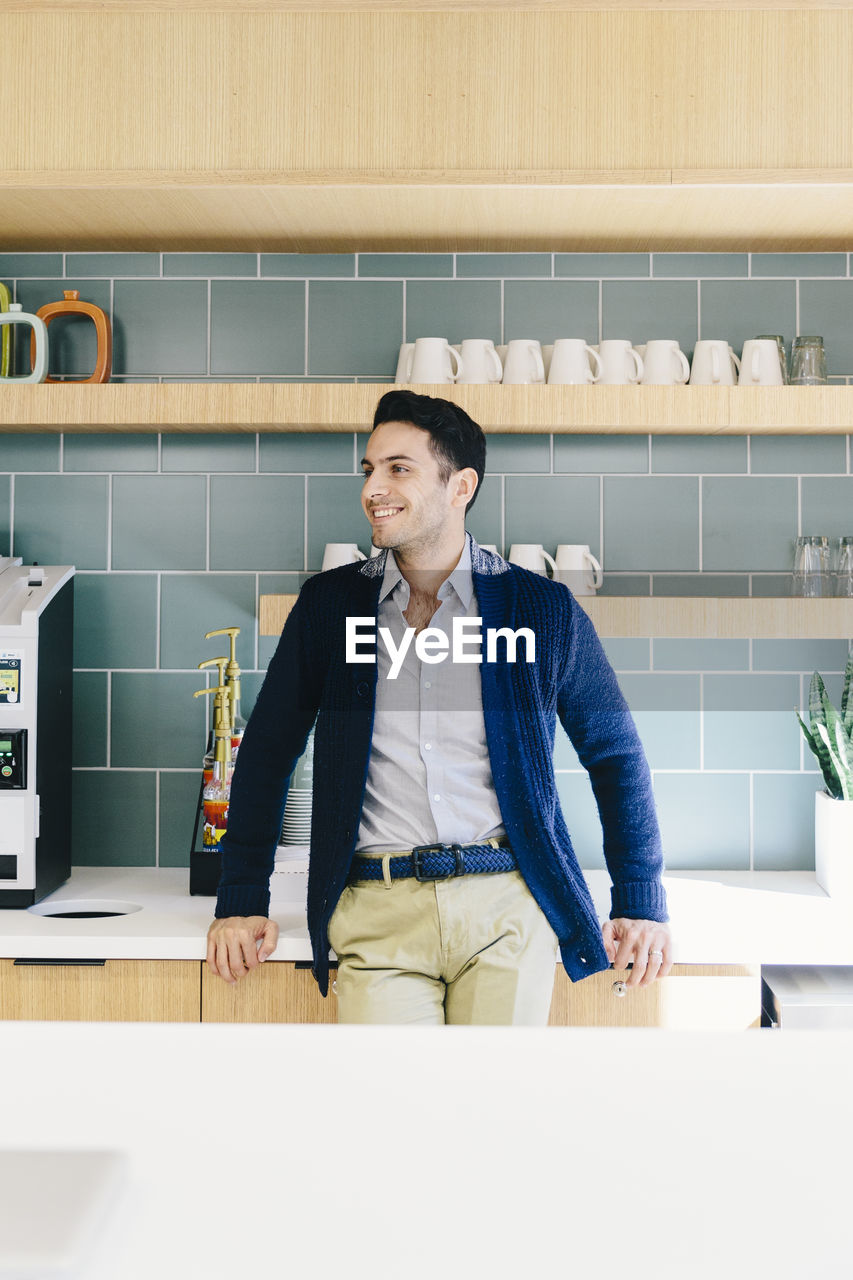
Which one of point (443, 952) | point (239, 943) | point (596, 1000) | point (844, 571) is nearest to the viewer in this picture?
point (443, 952)

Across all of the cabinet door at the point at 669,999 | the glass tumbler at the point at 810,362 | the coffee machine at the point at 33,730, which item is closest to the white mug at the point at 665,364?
the glass tumbler at the point at 810,362

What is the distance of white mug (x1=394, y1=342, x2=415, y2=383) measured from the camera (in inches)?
A: 70.6

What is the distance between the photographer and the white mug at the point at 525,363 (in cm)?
176

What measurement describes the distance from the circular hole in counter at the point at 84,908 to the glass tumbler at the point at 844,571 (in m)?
1.37

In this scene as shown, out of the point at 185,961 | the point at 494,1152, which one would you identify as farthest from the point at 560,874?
the point at 494,1152

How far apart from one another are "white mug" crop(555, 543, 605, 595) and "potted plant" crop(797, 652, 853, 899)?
0.48 m

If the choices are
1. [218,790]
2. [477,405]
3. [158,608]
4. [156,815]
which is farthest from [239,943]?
[477,405]

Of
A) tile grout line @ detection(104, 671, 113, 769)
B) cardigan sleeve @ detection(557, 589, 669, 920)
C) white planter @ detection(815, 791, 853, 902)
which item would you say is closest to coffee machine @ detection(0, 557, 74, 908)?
tile grout line @ detection(104, 671, 113, 769)

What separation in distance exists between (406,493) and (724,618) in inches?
26.0

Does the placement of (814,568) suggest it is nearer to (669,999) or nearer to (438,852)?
(669,999)

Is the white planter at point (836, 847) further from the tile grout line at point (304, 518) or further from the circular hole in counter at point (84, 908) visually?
the circular hole in counter at point (84, 908)

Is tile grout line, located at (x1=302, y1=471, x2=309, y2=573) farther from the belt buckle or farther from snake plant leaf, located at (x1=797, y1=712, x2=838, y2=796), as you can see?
snake plant leaf, located at (x1=797, y1=712, x2=838, y2=796)

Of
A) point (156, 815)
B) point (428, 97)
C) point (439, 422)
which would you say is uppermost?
point (428, 97)

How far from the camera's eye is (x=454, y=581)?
1444 millimetres
